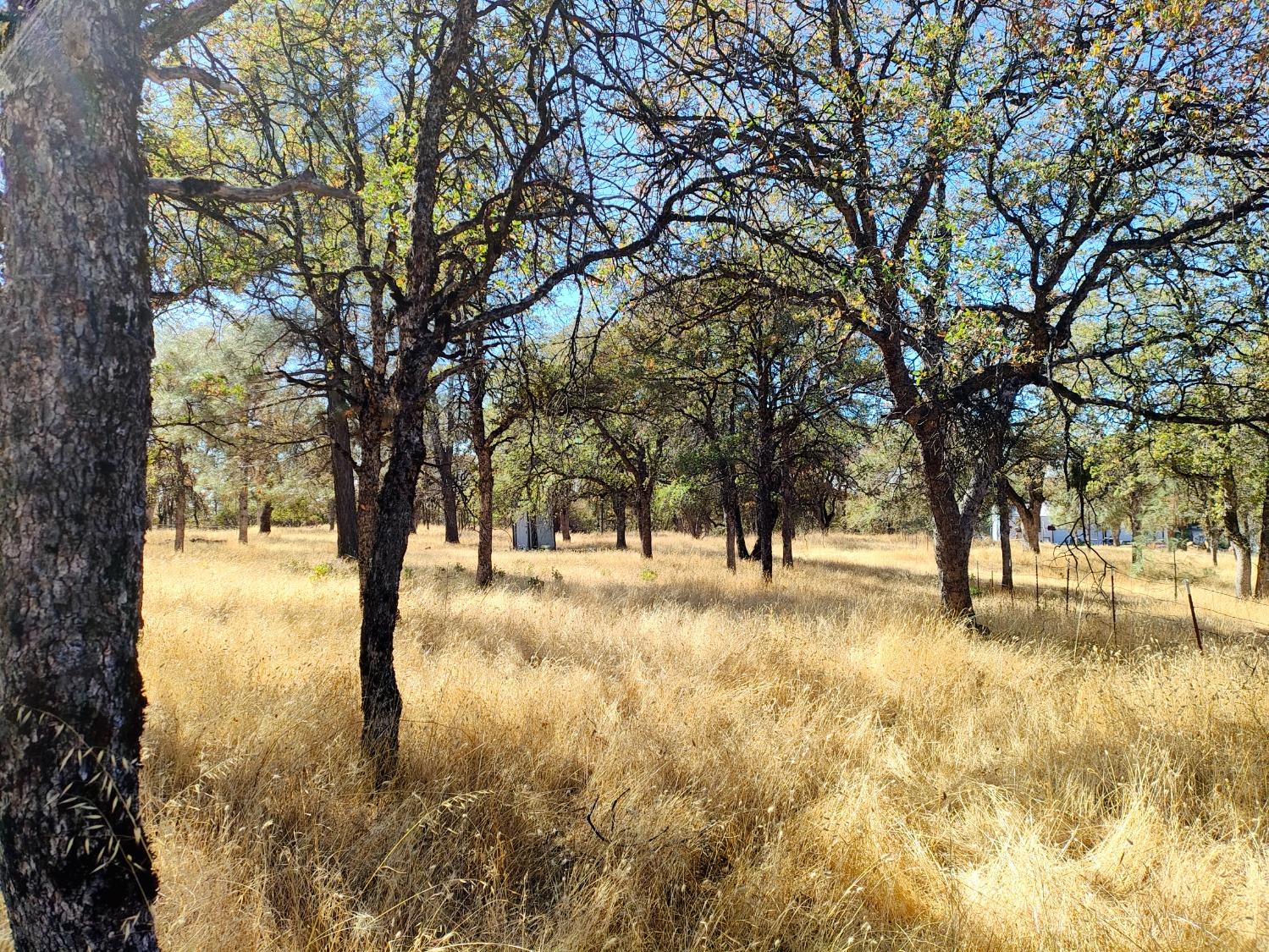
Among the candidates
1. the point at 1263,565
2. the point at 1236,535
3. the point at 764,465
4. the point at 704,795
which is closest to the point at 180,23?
the point at 704,795

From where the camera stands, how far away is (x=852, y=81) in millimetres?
5480

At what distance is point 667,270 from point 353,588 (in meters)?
8.27

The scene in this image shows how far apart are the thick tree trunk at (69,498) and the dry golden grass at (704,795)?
0.89 m

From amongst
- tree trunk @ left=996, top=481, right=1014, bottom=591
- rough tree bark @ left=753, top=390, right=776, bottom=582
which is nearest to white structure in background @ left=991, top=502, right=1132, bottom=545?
tree trunk @ left=996, top=481, right=1014, bottom=591

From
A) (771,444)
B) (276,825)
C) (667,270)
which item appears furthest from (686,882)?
(771,444)

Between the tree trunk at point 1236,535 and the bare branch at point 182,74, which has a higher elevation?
the bare branch at point 182,74

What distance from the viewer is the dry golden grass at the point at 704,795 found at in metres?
2.55

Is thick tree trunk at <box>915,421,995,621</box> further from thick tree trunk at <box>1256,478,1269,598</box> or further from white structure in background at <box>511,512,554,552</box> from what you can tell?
white structure in background at <box>511,512,554,552</box>

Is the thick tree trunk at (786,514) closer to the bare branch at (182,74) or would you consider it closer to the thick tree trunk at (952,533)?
the thick tree trunk at (952,533)

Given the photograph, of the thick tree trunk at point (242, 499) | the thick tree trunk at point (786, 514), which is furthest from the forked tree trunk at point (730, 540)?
the thick tree trunk at point (242, 499)

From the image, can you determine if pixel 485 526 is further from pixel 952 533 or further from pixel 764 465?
pixel 952 533

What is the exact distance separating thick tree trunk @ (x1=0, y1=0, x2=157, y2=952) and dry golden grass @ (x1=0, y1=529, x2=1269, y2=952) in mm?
887

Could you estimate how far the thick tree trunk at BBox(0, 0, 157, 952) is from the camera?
5.13ft

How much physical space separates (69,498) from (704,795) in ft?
11.1
